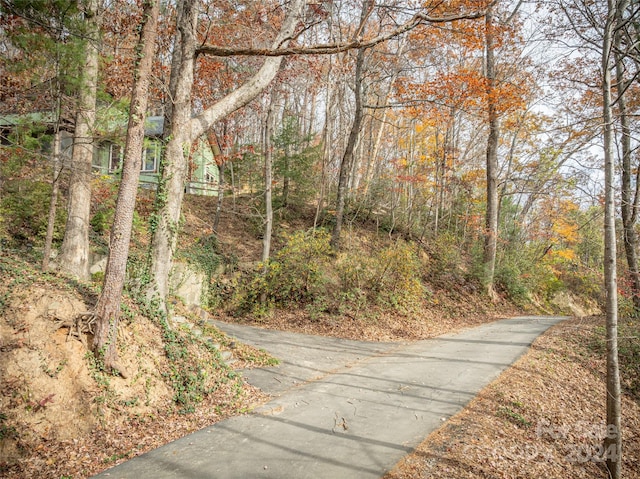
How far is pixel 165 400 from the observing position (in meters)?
5.54

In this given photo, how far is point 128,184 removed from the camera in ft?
18.8

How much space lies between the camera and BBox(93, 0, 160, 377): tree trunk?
547cm

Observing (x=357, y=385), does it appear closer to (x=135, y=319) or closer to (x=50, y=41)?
(x=135, y=319)

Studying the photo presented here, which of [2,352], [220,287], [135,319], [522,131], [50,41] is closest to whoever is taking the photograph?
[2,352]

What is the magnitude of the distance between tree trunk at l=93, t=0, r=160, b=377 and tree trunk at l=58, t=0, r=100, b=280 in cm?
261

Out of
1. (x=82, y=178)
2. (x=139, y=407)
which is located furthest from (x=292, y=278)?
(x=139, y=407)

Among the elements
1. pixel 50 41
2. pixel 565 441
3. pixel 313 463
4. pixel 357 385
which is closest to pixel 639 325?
pixel 565 441

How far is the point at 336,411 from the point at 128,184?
4.96 meters

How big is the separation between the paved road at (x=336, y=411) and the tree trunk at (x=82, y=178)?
4305 millimetres

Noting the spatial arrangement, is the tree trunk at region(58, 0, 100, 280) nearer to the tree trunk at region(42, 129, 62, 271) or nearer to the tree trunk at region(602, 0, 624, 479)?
the tree trunk at region(42, 129, 62, 271)

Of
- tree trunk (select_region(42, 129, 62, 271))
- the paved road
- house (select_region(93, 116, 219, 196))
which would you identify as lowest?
the paved road

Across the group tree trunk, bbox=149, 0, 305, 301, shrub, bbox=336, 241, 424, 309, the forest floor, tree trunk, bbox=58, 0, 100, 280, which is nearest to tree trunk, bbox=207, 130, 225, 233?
tree trunk, bbox=58, 0, 100, 280

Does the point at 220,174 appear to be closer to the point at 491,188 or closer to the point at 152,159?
the point at 152,159

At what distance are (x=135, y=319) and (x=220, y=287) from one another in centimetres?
670
